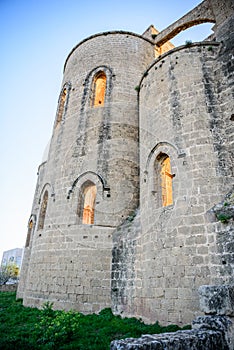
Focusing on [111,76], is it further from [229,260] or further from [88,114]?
[229,260]

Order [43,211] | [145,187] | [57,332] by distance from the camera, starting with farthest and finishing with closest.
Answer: [43,211] → [145,187] → [57,332]

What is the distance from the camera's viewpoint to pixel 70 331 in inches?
208

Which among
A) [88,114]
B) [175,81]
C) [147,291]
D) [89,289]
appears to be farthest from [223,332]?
[88,114]

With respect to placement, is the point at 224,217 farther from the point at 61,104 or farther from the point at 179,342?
the point at 61,104

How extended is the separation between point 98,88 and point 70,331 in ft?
35.0

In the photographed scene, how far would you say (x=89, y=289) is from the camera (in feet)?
25.5

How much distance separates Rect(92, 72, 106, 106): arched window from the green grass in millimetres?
8889

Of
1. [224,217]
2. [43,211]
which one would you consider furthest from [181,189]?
[43,211]

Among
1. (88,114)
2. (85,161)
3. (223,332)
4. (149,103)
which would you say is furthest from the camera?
(88,114)

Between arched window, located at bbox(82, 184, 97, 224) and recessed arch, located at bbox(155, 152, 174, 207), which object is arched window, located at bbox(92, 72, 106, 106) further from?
recessed arch, located at bbox(155, 152, 174, 207)

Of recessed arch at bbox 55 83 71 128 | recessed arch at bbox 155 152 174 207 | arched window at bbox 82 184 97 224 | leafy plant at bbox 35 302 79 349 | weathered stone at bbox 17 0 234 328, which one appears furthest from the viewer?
recessed arch at bbox 55 83 71 128

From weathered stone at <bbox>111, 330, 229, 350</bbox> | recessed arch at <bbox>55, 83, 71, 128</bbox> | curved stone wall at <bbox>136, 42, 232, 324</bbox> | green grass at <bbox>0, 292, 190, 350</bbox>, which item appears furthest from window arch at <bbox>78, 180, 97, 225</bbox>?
weathered stone at <bbox>111, 330, 229, 350</bbox>

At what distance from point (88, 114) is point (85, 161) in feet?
8.04

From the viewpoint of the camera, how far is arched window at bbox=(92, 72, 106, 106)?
465 inches
